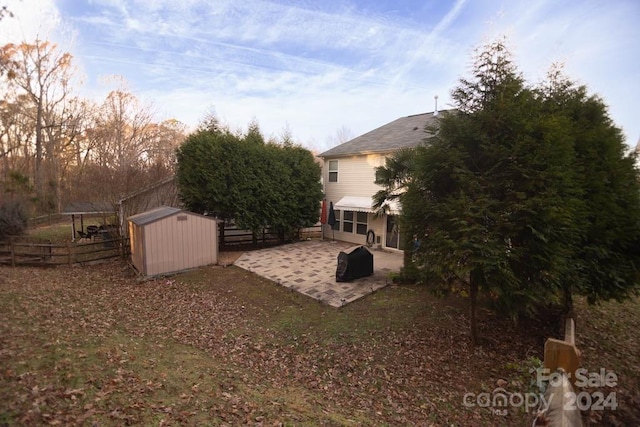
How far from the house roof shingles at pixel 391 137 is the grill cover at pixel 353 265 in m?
6.36

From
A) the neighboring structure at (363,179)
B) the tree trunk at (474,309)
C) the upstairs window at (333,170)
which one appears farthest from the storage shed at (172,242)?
the tree trunk at (474,309)

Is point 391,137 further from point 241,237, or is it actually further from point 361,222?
point 241,237

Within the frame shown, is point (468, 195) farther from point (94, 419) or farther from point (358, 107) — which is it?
point (358, 107)

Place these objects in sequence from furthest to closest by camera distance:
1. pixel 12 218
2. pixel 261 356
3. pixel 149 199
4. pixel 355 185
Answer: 1. pixel 355 185
2. pixel 149 199
3. pixel 12 218
4. pixel 261 356

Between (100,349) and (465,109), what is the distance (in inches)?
313

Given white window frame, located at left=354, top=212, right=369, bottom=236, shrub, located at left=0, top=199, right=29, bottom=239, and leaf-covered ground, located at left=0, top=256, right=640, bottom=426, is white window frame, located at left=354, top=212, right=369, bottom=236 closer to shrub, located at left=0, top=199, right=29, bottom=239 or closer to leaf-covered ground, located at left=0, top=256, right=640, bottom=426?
leaf-covered ground, located at left=0, top=256, right=640, bottom=426

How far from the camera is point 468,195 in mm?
5156

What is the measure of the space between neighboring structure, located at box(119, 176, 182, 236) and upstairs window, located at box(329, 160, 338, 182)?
29.0 ft

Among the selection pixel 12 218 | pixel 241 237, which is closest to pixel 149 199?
pixel 241 237

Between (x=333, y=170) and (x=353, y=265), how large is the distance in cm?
903

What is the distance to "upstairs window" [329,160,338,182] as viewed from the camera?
17703 mm

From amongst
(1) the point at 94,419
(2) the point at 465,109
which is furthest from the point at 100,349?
(2) the point at 465,109

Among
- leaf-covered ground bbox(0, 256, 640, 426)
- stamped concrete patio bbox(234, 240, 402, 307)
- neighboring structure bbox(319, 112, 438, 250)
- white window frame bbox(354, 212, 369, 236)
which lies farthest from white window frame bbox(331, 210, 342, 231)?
leaf-covered ground bbox(0, 256, 640, 426)

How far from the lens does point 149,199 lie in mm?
15664
